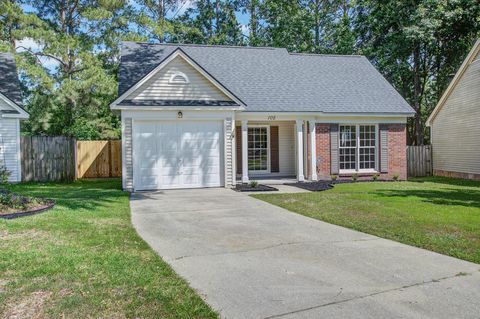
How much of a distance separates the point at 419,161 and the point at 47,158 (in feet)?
61.3

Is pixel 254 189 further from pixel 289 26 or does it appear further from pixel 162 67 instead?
pixel 289 26

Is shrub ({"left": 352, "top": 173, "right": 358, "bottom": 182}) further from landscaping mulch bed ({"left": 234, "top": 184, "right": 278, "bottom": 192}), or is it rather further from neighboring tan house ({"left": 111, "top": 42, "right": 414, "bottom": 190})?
landscaping mulch bed ({"left": 234, "top": 184, "right": 278, "bottom": 192})

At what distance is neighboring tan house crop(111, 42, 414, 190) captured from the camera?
48.9 feet

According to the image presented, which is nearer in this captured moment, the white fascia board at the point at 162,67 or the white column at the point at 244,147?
the white fascia board at the point at 162,67

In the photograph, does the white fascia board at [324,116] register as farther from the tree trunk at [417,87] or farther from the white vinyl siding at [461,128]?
the tree trunk at [417,87]

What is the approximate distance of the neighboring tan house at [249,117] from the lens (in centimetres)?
1490

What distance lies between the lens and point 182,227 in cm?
834

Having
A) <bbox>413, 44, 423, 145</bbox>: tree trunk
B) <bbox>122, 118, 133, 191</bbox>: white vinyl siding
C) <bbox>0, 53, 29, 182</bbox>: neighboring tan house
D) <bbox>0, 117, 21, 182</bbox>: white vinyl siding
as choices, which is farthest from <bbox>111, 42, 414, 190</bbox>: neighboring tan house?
<bbox>413, 44, 423, 145</bbox>: tree trunk

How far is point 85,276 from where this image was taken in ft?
16.5

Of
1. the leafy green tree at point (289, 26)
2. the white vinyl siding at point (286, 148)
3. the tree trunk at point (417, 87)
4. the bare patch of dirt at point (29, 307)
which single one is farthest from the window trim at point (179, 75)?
the tree trunk at point (417, 87)

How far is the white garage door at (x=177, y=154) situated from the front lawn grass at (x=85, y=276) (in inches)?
260

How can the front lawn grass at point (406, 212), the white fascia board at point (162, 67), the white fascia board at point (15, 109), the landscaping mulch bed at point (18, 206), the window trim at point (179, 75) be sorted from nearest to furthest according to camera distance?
the front lawn grass at point (406, 212) → the landscaping mulch bed at point (18, 206) → the white fascia board at point (162, 67) → the window trim at point (179, 75) → the white fascia board at point (15, 109)

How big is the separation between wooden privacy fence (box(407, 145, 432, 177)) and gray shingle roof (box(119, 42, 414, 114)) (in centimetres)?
418

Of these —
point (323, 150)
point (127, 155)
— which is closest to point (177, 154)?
point (127, 155)
